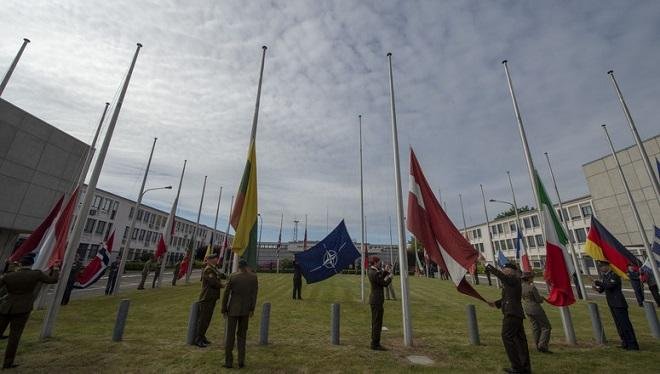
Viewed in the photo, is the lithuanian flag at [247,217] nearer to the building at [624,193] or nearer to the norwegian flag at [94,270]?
the norwegian flag at [94,270]

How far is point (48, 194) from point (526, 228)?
7823 cm

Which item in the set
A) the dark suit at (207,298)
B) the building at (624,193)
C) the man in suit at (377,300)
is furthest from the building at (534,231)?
A: the dark suit at (207,298)

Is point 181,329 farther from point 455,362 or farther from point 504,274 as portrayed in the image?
point 504,274

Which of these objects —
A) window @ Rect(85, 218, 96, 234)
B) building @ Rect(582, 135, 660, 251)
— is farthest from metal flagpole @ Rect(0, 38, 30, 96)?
building @ Rect(582, 135, 660, 251)

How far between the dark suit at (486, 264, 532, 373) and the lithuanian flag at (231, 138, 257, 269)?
609 cm

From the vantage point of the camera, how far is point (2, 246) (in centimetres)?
2272

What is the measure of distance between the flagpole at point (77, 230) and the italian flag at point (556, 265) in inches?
547

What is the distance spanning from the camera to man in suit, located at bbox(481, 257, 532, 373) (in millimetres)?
6451

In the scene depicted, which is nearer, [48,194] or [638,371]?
[638,371]

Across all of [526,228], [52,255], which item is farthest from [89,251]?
[526,228]

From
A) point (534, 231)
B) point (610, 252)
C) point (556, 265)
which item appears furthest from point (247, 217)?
point (534, 231)

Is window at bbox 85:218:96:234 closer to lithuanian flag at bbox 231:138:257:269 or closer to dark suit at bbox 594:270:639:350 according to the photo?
lithuanian flag at bbox 231:138:257:269

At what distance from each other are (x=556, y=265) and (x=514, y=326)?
315 centimetres

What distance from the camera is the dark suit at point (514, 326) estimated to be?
6.45m
